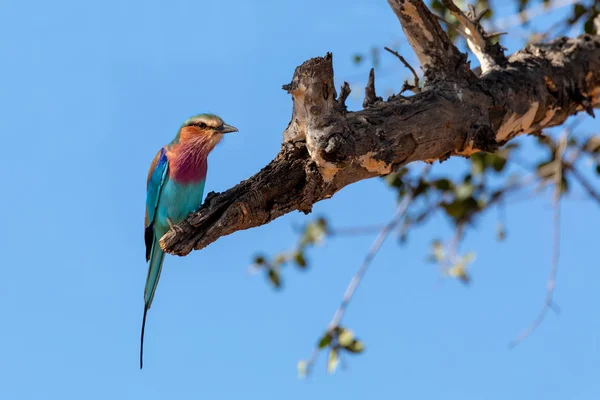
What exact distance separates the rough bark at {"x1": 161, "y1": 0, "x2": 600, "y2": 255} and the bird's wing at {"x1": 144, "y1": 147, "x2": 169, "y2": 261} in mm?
1190

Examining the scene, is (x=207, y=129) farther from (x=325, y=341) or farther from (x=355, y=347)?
(x=355, y=347)

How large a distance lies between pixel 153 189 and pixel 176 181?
0.21 m

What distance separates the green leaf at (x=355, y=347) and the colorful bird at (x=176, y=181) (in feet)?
3.67

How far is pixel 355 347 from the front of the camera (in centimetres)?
438

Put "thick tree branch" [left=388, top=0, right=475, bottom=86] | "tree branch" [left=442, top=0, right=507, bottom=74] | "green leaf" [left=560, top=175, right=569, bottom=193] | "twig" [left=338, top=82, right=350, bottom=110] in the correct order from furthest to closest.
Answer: "green leaf" [left=560, top=175, right=569, bottom=193]
"tree branch" [left=442, top=0, right=507, bottom=74]
"thick tree branch" [left=388, top=0, right=475, bottom=86]
"twig" [left=338, top=82, right=350, bottom=110]

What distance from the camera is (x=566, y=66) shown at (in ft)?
14.1

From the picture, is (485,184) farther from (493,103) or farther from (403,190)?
(493,103)

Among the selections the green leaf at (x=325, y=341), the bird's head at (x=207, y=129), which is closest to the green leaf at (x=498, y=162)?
the green leaf at (x=325, y=341)

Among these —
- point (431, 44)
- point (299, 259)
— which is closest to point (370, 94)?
point (431, 44)

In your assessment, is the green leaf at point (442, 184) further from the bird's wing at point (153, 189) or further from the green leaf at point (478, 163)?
the bird's wing at point (153, 189)

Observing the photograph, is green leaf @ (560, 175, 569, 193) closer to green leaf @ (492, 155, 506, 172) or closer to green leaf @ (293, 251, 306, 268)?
green leaf @ (492, 155, 506, 172)

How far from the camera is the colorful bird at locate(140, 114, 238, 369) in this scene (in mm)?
4277

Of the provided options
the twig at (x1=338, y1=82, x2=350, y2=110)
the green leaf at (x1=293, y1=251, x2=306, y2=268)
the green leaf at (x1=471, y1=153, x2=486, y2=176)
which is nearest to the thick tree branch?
→ the twig at (x1=338, y1=82, x2=350, y2=110)

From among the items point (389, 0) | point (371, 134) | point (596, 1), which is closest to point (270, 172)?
point (371, 134)
